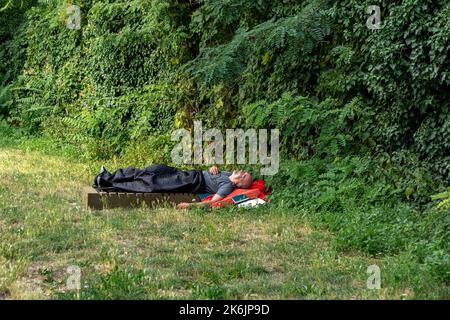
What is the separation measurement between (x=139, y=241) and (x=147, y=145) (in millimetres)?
6256

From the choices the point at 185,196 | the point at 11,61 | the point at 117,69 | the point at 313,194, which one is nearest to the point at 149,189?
the point at 185,196

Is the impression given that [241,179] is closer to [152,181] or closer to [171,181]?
[171,181]

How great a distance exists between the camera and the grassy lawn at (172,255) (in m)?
5.85

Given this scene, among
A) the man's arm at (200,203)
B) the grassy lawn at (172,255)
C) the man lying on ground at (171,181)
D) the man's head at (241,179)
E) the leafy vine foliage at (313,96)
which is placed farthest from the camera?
the man's head at (241,179)

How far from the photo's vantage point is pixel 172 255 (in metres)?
7.04

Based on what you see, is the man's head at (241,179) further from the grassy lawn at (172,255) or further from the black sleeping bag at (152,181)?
the grassy lawn at (172,255)

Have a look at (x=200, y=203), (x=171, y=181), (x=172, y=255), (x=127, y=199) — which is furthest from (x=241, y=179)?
(x=172, y=255)

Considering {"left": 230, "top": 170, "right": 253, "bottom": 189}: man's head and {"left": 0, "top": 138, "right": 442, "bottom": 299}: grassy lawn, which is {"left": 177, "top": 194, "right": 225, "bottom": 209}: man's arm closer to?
{"left": 0, "top": 138, "right": 442, "bottom": 299}: grassy lawn

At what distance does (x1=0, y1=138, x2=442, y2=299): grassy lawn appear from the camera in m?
5.85

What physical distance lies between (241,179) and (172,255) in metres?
3.30

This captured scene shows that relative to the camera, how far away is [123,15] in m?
15.5

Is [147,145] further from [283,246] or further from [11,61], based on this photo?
[11,61]

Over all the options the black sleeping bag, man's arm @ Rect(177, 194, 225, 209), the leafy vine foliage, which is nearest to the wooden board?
the black sleeping bag

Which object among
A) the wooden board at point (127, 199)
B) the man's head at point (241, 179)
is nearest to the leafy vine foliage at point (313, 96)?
the man's head at point (241, 179)
